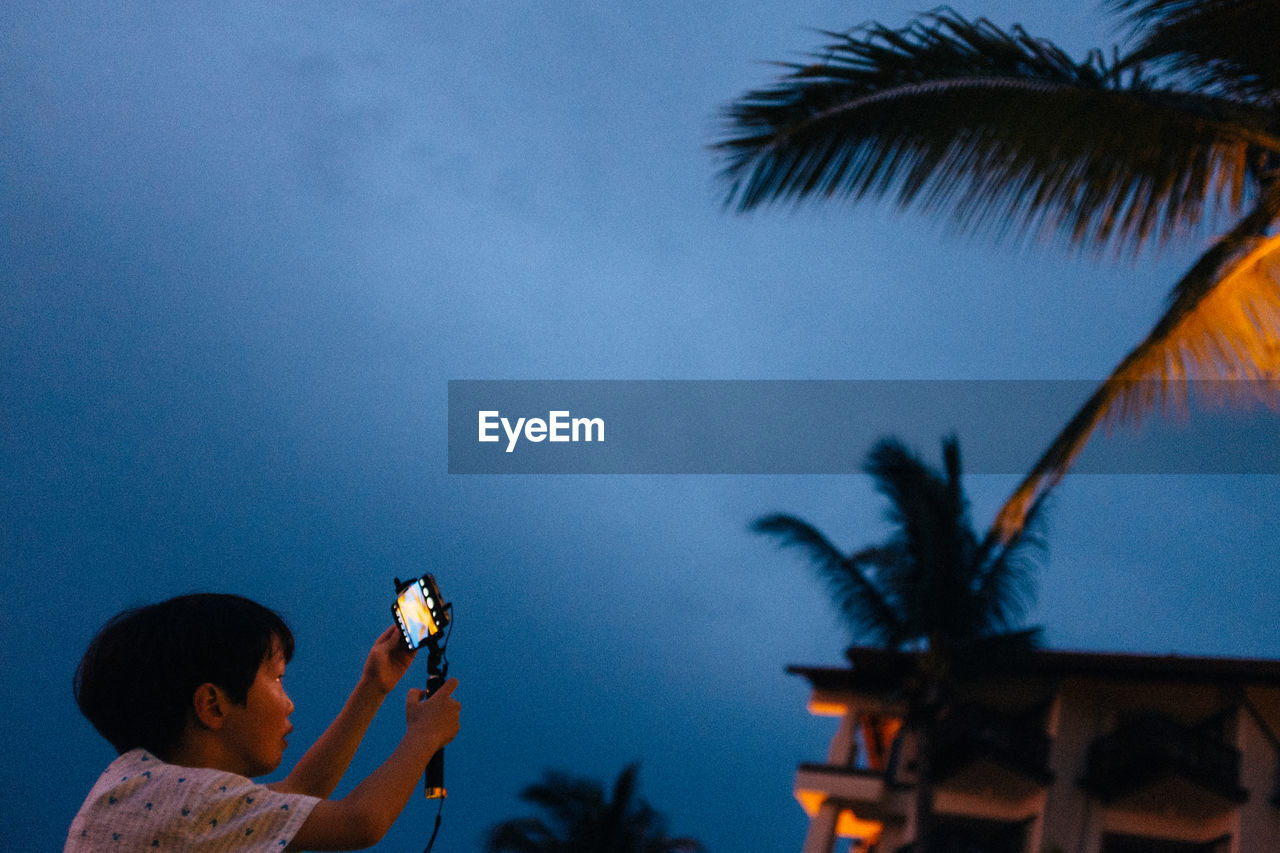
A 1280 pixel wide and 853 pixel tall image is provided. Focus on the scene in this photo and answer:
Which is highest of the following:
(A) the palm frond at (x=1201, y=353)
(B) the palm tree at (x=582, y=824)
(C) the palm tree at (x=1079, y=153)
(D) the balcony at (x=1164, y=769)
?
(C) the palm tree at (x=1079, y=153)

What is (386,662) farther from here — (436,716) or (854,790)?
(854,790)

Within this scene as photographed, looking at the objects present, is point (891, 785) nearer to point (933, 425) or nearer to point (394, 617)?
point (933, 425)

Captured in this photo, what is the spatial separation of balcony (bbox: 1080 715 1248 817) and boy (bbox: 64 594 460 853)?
58.0 ft

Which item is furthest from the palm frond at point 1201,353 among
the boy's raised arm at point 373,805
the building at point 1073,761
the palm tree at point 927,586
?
the building at point 1073,761

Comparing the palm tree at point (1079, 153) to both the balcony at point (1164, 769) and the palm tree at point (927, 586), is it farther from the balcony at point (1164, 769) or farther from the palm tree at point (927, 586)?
the balcony at point (1164, 769)

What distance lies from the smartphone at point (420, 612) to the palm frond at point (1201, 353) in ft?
9.07

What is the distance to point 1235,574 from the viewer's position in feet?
297

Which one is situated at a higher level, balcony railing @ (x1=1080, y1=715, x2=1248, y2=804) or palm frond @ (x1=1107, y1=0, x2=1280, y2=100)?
palm frond @ (x1=1107, y1=0, x2=1280, y2=100)

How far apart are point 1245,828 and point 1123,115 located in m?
15.9

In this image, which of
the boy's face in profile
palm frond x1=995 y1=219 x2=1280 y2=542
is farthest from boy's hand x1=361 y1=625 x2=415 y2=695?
palm frond x1=995 y1=219 x2=1280 y2=542

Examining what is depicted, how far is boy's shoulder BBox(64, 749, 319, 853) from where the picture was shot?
1777 millimetres

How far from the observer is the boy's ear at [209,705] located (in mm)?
2010

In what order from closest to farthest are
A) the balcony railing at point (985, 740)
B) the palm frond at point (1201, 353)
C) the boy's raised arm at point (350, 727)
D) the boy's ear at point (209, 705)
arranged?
the boy's ear at point (209, 705) → the boy's raised arm at point (350, 727) → the palm frond at point (1201, 353) → the balcony railing at point (985, 740)

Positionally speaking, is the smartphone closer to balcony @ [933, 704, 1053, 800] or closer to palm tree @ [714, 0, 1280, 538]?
palm tree @ [714, 0, 1280, 538]
